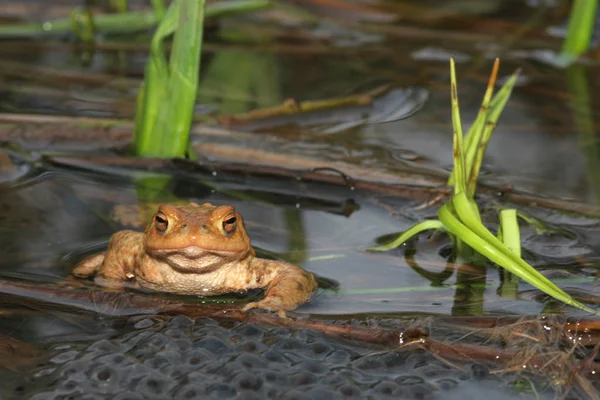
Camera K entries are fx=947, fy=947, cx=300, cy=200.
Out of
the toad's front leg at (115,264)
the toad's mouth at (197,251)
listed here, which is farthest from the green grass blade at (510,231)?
the toad's front leg at (115,264)

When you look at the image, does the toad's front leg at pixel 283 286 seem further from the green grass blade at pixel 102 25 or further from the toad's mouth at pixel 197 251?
the green grass blade at pixel 102 25

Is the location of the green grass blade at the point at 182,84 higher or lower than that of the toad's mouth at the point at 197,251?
higher

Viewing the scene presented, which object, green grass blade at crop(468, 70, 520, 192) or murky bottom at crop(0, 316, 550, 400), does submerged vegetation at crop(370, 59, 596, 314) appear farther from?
murky bottom at crop(0, 316, 550, 400)

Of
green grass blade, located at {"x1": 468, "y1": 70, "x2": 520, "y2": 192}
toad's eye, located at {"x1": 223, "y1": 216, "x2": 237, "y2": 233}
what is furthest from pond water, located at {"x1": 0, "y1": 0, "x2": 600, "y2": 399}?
toad's eye, located at {"x1": 223, "y1": 216, "x2": 237, "y2": 233}

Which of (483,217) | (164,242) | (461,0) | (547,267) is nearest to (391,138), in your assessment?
(483,217)

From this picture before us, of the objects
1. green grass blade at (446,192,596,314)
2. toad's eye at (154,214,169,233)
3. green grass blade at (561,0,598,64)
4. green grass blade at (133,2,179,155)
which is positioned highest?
green grass blade at (561,0,598,64)

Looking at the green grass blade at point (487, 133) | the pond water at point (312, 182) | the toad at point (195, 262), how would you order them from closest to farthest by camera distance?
the pond water at point (312, 182)
the toad at point (195, 262)
the green grass blade at point (487, 133)

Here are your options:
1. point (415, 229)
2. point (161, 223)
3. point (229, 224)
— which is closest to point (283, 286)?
point (229, 224)

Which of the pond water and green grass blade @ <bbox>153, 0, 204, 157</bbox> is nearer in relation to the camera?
the pond water

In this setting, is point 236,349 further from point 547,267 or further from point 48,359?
point 547,267
